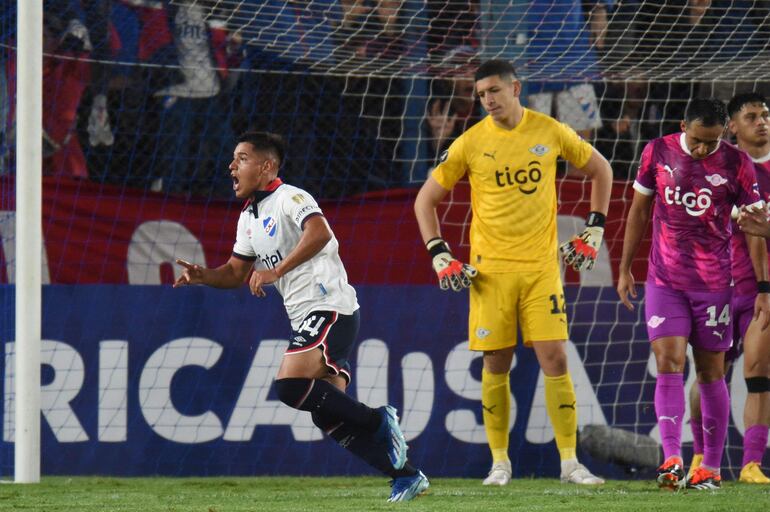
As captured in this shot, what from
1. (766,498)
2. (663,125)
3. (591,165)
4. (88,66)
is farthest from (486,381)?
(88,66)

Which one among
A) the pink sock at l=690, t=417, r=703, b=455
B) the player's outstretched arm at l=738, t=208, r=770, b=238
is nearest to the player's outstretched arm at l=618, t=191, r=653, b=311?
the player's outstretched arm at l=738, t=208, r=770, b=238

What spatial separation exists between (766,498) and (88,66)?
17.7 feet

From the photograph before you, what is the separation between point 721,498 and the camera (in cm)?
579

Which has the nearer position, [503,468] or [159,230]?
[503,468]

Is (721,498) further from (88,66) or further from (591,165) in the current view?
(88,66)

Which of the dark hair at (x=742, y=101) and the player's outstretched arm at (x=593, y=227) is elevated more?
the dark hair at (x=742, y=101)

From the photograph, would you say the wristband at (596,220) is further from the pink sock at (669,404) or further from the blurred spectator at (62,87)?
the blurred spectator at (62,87)

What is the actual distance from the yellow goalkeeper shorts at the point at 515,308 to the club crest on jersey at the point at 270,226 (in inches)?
50.5

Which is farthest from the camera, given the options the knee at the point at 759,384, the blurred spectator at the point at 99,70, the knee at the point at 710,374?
the blurred spectator at the point at 99,70

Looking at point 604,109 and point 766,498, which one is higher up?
point 604,109

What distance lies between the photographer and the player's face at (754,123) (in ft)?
23.1

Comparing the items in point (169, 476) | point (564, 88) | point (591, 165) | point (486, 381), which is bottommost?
point (169, 476)

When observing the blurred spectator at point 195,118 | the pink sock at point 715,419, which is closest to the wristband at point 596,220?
the pink sock at point 715,419

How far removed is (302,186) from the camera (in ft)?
29.2
